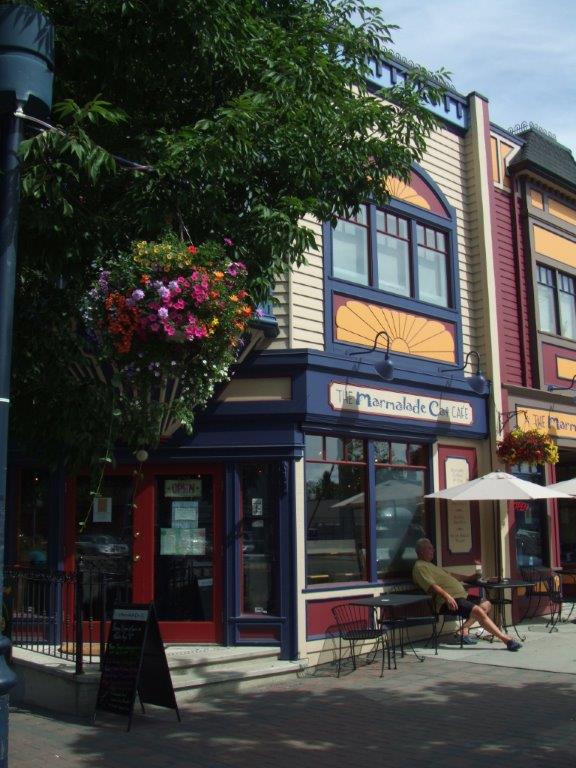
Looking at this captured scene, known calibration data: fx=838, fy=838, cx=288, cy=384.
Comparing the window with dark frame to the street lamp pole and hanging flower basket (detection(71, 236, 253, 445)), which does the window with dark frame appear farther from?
the street lamp pole

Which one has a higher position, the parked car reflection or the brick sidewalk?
the parked car reflection

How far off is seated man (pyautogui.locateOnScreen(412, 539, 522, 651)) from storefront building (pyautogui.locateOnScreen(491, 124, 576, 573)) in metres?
2.03

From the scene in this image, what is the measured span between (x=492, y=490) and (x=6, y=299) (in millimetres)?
8597

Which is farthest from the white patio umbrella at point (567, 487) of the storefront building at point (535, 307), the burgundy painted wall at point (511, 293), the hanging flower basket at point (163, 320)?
the hanging flower basket at point (163, 320)

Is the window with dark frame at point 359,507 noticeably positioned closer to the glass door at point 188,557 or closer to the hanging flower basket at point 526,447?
the glass door at point 188,557

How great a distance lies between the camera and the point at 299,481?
32.6ft

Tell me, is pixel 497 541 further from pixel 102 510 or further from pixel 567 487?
pixel 102 510

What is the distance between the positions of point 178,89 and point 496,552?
820cm

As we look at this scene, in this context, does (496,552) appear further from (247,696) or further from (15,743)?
(15,743)

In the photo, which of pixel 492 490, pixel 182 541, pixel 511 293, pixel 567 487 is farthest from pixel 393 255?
pixel 182 541

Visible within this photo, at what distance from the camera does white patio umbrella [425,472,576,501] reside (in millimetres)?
11258

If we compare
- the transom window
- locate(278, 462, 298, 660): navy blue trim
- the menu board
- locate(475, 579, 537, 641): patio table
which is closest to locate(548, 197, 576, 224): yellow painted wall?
the transom window

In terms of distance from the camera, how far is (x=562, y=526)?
646 inches

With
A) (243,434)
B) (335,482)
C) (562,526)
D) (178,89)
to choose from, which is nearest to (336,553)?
(335,482)
